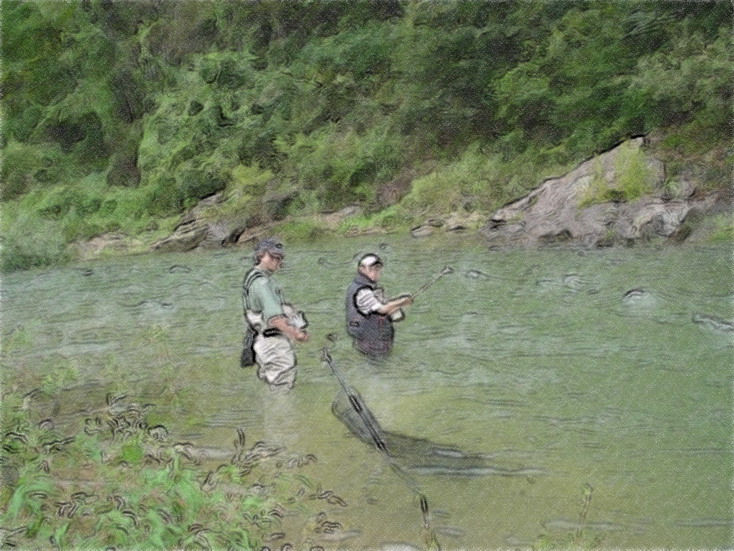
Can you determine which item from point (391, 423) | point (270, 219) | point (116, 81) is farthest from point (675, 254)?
point (116, 81)

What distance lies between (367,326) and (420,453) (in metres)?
1.42

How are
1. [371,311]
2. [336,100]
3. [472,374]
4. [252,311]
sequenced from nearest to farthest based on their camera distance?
[252,311] < [371,311] < [472,374] < [336,100]

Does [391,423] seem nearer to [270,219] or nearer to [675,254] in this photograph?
[675,254]

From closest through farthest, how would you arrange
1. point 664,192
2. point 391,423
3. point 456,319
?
point 391,423 → point 456,319 → point 664,192

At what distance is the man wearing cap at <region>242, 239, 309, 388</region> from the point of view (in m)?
4.94

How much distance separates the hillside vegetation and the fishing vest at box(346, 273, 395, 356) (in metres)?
4.61

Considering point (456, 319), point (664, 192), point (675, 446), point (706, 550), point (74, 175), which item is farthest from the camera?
point (74, 175)

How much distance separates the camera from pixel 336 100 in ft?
36.6

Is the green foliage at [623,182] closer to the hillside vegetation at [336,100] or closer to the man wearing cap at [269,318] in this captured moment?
the hillside vegetation at [336,100]

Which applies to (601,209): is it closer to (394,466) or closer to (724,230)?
(724,230)

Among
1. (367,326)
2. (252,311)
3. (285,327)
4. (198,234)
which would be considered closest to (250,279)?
(252,311)

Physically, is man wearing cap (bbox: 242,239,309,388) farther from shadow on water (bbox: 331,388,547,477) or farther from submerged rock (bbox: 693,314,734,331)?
submerged rock (bbox: 693,314,734,331)

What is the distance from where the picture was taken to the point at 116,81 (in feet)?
36.2

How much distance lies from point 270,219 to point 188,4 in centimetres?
281
